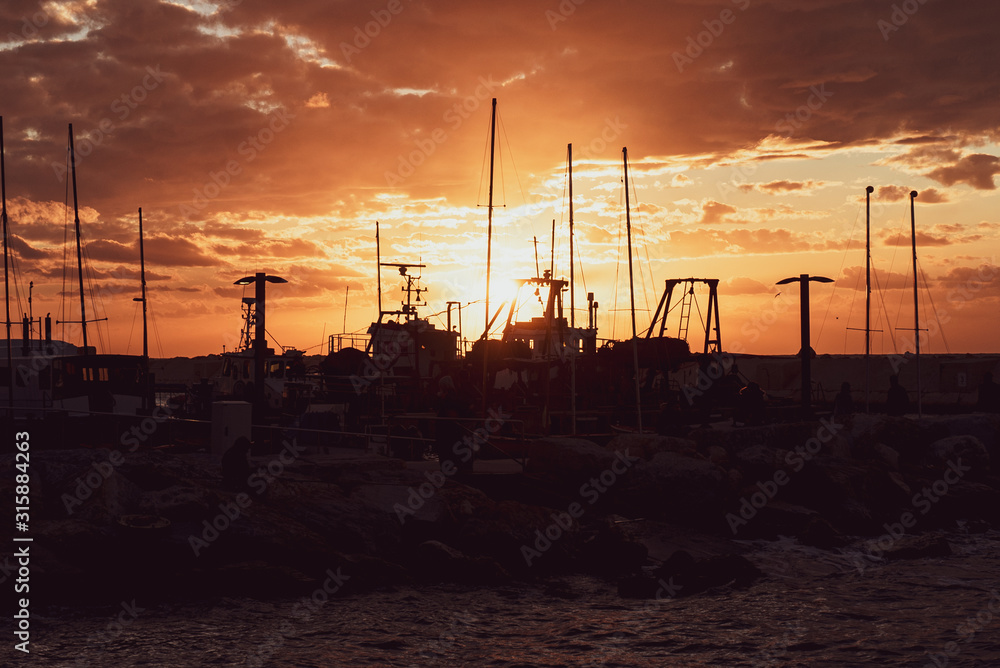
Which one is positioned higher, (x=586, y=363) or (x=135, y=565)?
(x=586, y=363)

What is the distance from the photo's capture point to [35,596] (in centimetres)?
1254

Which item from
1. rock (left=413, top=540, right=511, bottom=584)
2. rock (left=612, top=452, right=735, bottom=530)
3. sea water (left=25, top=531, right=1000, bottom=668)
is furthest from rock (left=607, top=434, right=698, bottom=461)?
rock (left=413, top=540, right=511, bottom=584)

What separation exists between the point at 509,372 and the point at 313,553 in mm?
21307

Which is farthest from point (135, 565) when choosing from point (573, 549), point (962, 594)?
point (962, 594)

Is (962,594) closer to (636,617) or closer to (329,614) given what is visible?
(636,617)

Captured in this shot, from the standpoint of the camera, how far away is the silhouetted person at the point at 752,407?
27906mm

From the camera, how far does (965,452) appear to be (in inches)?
1042

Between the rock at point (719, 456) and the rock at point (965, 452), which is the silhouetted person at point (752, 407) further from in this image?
the rock at point (965, 452)

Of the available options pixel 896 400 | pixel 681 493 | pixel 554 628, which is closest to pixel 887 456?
pixel 896 400

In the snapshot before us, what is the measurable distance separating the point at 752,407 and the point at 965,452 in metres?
6.60

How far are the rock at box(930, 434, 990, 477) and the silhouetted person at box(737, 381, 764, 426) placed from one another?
18.0ft

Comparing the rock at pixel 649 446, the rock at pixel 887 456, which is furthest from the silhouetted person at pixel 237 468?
the rock at pixel 887 456

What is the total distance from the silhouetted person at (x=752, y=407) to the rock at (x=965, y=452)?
5494mm

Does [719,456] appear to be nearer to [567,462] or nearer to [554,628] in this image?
[567,462]
